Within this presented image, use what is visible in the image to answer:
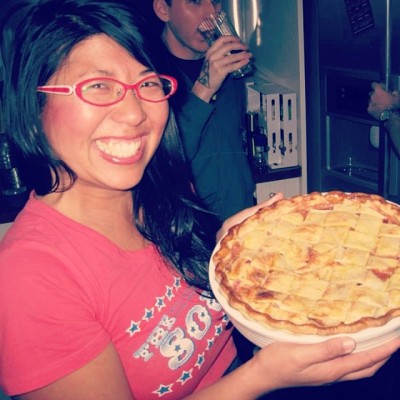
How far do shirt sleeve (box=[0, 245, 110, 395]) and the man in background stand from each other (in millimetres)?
1058

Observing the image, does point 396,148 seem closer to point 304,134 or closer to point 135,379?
point 304,134

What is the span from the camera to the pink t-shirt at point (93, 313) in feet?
2.79

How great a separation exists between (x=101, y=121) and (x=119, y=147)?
0.07m

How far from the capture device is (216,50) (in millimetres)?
1901

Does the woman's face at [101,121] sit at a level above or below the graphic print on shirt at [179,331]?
above

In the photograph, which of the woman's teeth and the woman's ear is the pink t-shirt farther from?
the woman's ear

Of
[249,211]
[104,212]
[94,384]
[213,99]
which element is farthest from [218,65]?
[94,384]

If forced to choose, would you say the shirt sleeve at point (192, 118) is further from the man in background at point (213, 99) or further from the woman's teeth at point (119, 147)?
the woman's teeth at point (119, 147)

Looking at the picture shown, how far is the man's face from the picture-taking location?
2.11 metres

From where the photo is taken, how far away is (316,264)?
1118mm

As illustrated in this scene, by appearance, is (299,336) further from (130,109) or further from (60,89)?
(60,89)

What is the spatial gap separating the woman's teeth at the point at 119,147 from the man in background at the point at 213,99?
0.85m

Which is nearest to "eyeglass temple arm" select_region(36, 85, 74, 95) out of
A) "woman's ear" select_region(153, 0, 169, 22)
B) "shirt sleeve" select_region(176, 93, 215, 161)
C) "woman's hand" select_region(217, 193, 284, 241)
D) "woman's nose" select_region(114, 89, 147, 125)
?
"woman's nose" select_region(114, 89, 147, 125)

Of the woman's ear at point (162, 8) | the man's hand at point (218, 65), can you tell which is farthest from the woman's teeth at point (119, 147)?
the woman's ear at point (162, 8)
